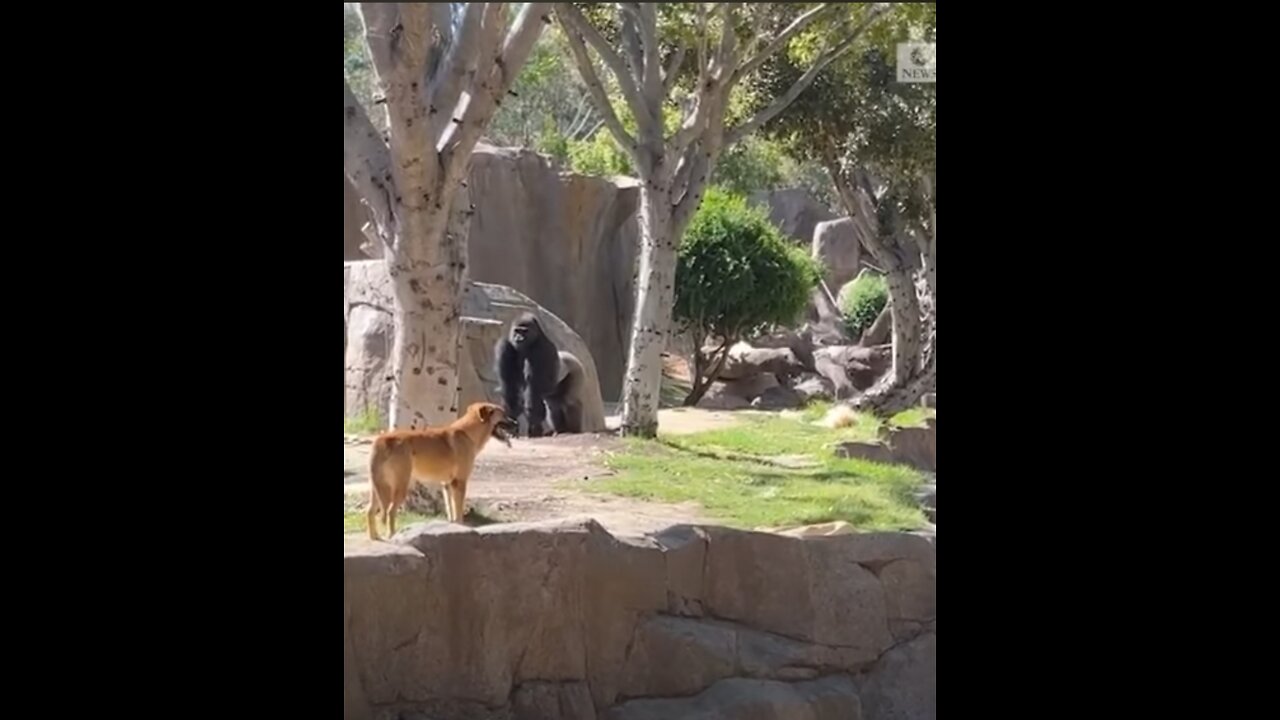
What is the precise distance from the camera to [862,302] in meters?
12.1

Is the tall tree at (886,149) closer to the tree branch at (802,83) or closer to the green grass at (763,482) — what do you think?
the tree branch at (802,83)

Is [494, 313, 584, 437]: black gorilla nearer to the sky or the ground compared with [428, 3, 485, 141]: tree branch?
nearer to the ground

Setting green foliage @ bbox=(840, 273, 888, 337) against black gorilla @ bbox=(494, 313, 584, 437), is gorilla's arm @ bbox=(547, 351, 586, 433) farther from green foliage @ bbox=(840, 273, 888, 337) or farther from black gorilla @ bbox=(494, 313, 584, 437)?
green foliage @ bbox=(840, 273, 888, 337)

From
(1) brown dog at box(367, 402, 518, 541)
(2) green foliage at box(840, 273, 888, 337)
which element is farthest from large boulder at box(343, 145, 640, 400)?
(2) green foliage at box(840, 273, 888, 337)

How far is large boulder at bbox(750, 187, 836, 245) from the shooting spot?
19.9 ft

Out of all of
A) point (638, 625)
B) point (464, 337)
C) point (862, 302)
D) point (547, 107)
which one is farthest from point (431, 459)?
point (862, 302)

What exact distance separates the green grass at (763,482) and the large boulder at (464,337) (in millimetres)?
798

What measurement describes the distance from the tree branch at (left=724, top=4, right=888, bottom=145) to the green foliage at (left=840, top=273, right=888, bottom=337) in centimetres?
698

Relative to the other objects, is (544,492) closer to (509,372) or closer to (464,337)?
(464,337)

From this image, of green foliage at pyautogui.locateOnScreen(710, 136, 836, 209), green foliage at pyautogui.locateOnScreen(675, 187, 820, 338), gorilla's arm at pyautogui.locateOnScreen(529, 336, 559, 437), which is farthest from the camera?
gorilla's arm at pyautogui.locateOnScreen(529, 336, 559, 437)
